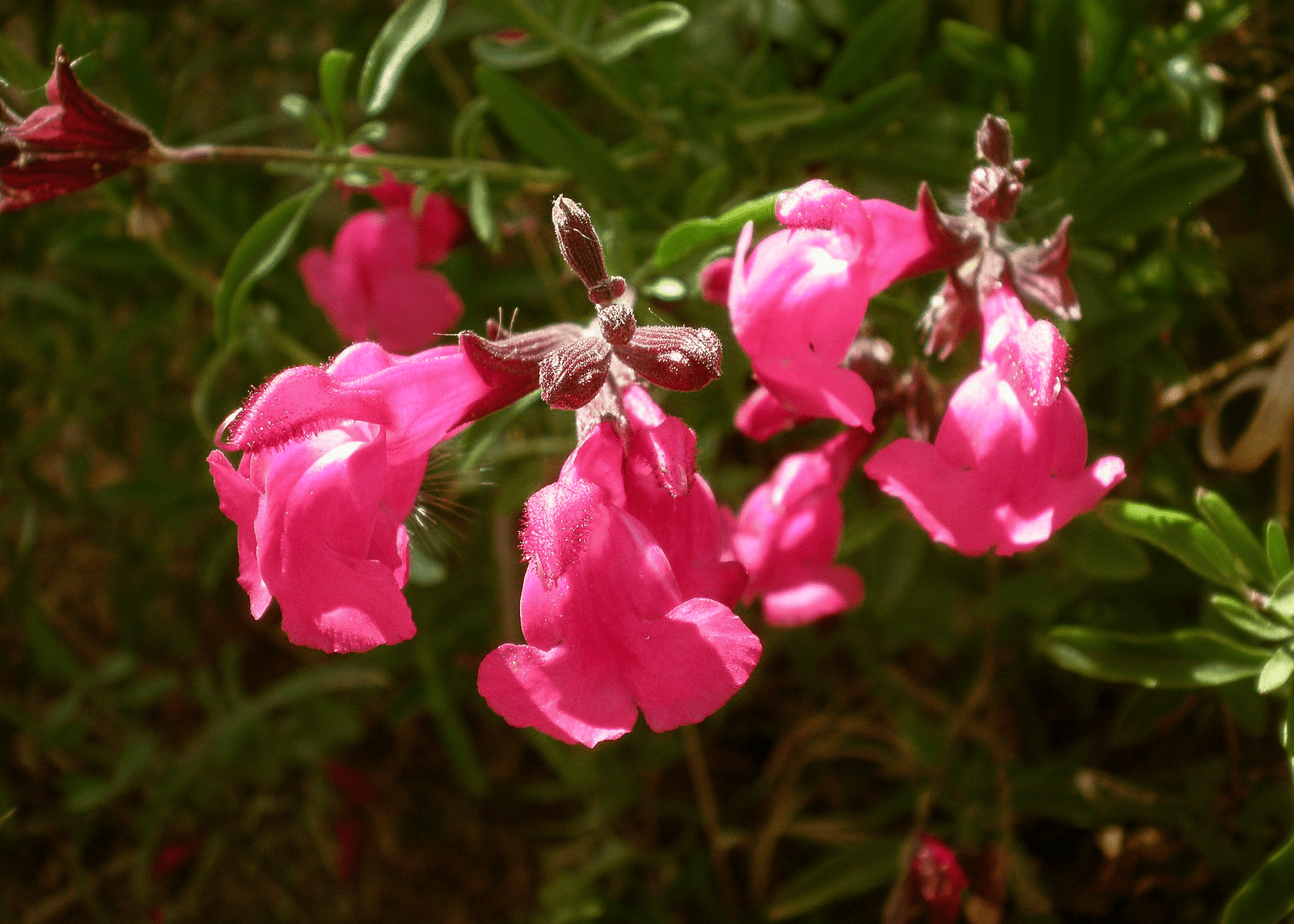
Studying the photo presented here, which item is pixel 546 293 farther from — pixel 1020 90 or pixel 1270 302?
pixel 1270 302

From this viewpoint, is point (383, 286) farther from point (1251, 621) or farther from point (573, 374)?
point (1251, 621)

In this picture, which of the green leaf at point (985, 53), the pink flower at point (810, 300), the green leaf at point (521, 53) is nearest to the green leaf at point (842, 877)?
the pink flower at point (810, 300)


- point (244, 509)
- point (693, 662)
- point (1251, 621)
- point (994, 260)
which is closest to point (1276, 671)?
point (1251, 621)

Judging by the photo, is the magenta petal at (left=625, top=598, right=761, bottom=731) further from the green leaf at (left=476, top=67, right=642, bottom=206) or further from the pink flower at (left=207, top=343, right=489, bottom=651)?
the green leaf at (left=476, top=67, right=642, bottom=206)

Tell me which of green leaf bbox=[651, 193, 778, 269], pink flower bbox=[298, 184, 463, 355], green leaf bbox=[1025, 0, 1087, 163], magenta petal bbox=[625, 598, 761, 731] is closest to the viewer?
magenta petal bbox=[625, 598, 761, 731]

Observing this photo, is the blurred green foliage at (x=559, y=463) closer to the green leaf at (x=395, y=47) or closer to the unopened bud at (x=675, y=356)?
the green leaf at (x=395, y=47)

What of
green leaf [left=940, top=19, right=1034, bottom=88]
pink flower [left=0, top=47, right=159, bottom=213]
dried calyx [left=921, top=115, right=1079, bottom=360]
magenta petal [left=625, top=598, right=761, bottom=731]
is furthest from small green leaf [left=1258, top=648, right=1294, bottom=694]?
pink flower [left=0, top=47, right=159, bottom=213]
